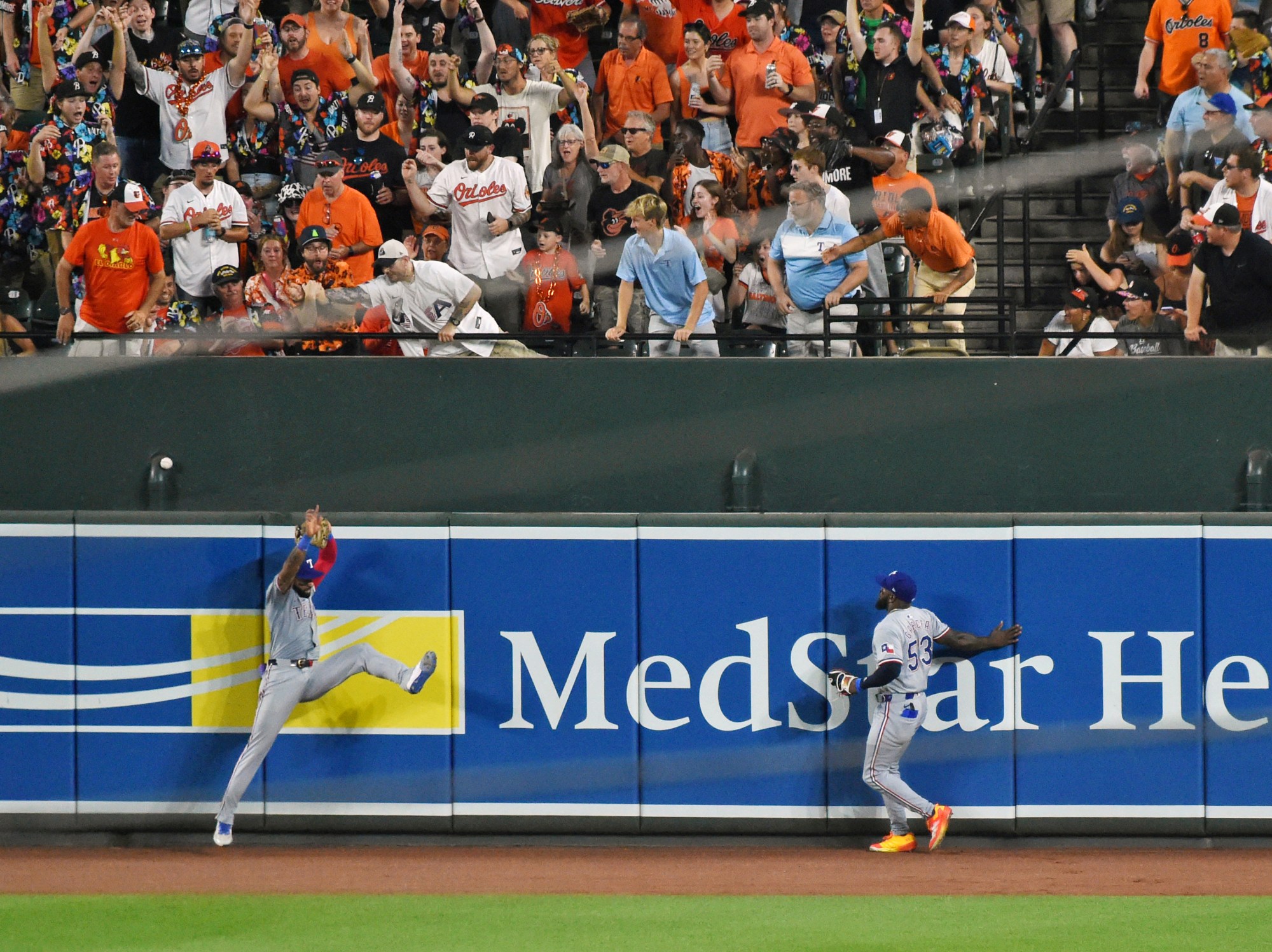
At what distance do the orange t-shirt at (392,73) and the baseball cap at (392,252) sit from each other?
2693 mm

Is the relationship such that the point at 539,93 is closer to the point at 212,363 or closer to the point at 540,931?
the point at 212,363

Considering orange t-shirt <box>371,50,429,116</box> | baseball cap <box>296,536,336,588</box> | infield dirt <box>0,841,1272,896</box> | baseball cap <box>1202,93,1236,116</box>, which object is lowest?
infield dirt <box>0,841,1272,896</box>

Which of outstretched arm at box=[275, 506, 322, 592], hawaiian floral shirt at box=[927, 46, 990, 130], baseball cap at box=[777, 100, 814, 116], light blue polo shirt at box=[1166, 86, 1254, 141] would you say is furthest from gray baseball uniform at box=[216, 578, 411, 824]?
light blue polo shirt at box=[1166, 86, 1254, 141]

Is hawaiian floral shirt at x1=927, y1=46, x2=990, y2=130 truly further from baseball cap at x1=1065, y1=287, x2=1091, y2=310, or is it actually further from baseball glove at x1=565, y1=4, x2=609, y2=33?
baseball glove at x1=565, y1=4, x2=609, y2=33

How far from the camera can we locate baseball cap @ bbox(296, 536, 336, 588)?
10141 millimetres

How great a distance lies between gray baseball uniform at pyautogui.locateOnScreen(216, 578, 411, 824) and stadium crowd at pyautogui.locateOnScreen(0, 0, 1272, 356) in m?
1.93

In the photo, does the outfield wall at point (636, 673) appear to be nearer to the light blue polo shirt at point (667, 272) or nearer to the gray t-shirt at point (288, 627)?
the gray t-shirt at point (288, 627)

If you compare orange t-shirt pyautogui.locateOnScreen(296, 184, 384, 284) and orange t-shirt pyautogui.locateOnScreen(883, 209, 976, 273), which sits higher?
orange t-shirt pyautogui.locateOnScreen(296, 184, 384, 284)

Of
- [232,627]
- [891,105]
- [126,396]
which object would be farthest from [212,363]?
[891,105]

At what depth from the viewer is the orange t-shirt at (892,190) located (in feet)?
36.8

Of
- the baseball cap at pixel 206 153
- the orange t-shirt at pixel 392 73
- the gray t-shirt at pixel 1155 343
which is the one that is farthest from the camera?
the orange t-shirt at pixel 392 73

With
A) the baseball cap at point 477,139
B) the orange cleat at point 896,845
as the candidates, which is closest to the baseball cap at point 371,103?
the baseball cap at point 477,139

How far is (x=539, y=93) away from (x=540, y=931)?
Result: 22.9 feet

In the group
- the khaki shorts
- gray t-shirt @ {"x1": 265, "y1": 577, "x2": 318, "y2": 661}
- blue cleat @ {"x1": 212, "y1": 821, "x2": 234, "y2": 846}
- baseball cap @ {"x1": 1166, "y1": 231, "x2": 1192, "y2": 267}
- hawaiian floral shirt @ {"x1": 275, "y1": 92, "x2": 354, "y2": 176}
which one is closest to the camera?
gray t-shirt @ {"x1": 265, "y1": 577, "x2": 318, "y2": 661}
